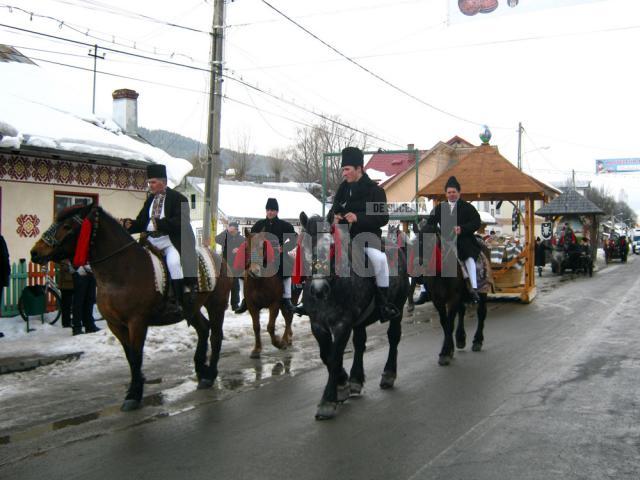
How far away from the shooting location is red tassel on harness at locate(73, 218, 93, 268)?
705 cm

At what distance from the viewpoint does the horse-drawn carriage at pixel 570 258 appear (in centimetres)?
2894

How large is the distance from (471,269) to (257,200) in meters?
36.9

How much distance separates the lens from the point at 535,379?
7945 mm

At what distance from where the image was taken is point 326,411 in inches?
253

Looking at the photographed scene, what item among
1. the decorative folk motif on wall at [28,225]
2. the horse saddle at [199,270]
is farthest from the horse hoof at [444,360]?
the decorative folk motif on wall at [28,225]

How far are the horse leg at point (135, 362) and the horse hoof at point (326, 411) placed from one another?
2048mm

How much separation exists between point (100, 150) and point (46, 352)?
5.80 m

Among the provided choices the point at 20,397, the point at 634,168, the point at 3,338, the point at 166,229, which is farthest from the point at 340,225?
the point at 634,168

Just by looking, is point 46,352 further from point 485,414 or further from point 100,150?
point 485,414

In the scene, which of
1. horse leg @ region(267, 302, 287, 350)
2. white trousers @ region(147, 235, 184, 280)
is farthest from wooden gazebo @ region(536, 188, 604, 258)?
white trousers @ region(147, 235, 184, 280)

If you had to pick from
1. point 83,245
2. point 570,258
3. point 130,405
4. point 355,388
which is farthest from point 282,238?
point 570,258

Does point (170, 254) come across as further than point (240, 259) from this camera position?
No

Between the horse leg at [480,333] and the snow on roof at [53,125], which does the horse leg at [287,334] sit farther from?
Answer: the snow on roof at [53,125]

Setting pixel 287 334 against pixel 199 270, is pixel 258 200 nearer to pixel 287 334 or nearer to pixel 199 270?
pixel 287 334
